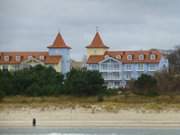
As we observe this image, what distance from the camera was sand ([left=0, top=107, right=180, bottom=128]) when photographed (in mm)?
34750

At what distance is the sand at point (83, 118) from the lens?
114 ft

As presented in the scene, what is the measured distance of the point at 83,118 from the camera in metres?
37.3

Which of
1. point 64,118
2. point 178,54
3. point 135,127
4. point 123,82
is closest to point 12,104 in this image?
point 64,118

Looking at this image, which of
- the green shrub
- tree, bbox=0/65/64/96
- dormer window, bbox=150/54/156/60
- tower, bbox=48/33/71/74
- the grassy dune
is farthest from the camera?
tower, bbox=48/33/71/74

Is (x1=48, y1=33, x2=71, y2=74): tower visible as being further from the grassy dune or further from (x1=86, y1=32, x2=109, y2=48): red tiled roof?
the grassy dune

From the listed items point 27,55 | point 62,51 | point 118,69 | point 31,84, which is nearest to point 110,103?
point 31,84

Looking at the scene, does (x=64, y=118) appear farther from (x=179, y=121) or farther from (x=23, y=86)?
(x=23, y=86)

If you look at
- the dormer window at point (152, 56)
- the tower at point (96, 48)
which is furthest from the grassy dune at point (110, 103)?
the tower at point (96, 48)

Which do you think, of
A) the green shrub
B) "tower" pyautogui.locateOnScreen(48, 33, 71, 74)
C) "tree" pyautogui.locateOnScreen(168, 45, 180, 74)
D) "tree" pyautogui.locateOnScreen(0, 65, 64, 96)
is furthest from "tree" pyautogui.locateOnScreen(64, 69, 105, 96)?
"tower" pyautogui.locateOnScreen(48, 33, 71, 74)

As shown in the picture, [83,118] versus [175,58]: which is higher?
[175,58]

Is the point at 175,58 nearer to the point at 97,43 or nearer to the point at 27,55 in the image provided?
the point at 97,43

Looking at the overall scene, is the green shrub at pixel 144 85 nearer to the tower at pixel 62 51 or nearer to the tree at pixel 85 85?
the tree at pixel 85 85

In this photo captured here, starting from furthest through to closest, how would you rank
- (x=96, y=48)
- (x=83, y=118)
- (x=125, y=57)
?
(x=96, y=48) → (x=125, y=57) → (x=83, y=118)

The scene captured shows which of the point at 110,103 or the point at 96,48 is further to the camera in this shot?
the point at 96,48
